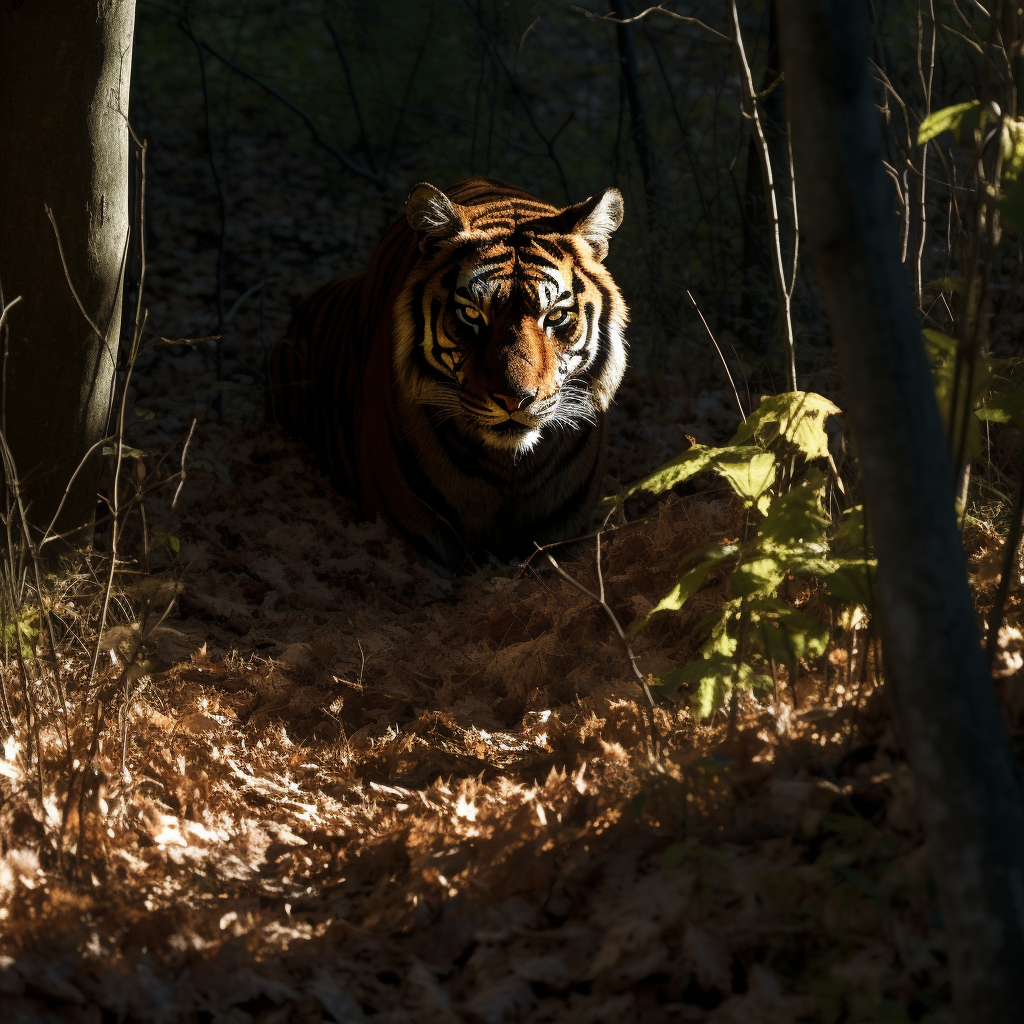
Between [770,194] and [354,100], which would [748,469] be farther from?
[354,100]

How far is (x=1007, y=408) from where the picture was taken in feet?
8.73

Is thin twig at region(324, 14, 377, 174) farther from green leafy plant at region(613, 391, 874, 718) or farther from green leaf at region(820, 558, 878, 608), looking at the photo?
green leaf at region(820, 558, 878, 608)

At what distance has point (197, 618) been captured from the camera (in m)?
4.63

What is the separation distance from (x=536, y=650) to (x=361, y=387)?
244cm

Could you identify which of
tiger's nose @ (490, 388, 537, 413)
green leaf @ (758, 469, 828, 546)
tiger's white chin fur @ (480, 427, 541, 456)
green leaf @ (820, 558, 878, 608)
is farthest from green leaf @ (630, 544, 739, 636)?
tiger's white chin fur @ (480, 427, 541, 456)

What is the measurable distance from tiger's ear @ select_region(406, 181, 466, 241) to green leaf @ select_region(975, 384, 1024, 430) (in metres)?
2.83

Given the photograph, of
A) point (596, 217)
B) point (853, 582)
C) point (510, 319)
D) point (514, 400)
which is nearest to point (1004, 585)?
point (853, 582)

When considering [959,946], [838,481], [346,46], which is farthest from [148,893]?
[346,46]

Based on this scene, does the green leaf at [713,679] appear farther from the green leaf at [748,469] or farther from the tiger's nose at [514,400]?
the tiger's nose at [514,400]

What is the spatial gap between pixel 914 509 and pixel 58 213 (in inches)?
133

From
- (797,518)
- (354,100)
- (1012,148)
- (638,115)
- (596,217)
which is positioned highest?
(354,100)

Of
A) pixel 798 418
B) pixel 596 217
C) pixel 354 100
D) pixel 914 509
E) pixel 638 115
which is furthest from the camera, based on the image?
pixel 354 100

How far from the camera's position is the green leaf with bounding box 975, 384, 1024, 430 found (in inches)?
104

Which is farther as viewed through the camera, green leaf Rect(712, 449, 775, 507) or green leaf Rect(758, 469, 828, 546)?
green leaf Rect(712, 449, 775, 507)
